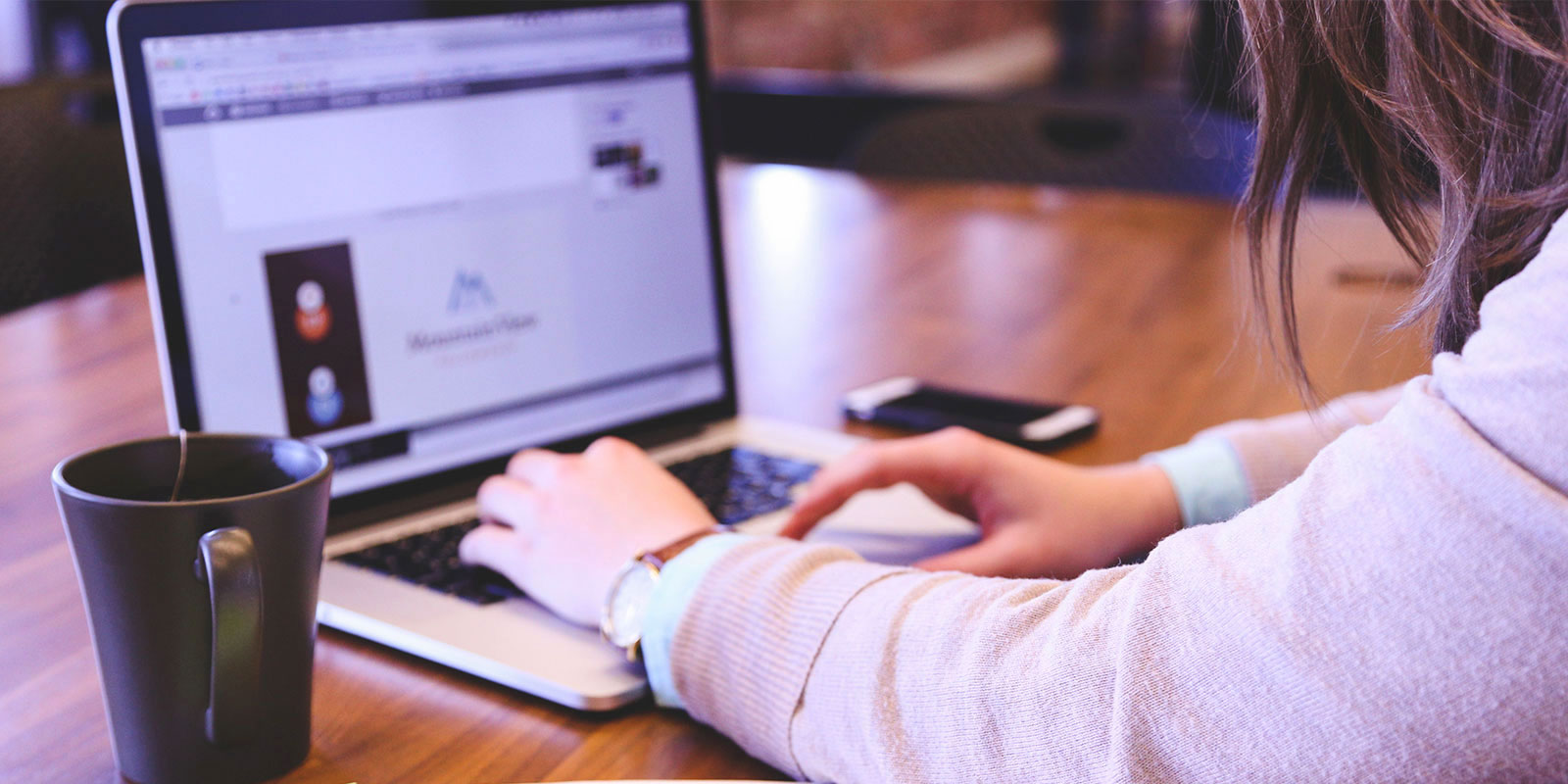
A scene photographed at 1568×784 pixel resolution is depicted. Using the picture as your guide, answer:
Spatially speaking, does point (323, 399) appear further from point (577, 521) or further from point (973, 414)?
point (973, 414)

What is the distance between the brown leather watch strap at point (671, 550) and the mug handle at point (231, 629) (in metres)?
0.18

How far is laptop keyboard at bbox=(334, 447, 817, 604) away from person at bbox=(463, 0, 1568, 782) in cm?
7

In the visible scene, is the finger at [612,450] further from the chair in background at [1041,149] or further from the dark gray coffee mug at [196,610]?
the chair in background at [1041,149]

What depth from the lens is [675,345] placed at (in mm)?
923

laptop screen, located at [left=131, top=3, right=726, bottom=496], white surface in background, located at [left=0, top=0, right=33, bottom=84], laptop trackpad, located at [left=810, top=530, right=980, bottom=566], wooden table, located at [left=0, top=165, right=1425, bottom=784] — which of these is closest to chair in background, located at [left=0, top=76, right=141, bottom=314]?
wooden table, located at [left=0, top=165, right=1425, bottom=784]

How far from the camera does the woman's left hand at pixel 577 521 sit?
63 centimetres

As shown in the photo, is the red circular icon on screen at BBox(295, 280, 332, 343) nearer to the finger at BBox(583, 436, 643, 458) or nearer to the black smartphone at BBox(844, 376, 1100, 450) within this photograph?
the finger at BBox(583, 436, 643, 458)

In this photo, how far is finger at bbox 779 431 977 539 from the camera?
27.9 inches

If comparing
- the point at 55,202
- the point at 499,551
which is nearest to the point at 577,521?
the point at 499,551

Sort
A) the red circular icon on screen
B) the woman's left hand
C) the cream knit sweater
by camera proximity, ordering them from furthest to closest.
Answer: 1. the red circular icon on screen
2. the woman's left hand
3. the cream knit sweater

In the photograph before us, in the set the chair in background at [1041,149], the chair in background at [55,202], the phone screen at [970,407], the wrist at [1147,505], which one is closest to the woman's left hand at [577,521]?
the wrist at [1147,505]

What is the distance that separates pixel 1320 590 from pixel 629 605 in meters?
0.30

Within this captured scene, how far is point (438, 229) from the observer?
79cm

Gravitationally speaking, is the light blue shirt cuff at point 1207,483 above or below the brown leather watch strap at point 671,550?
below
